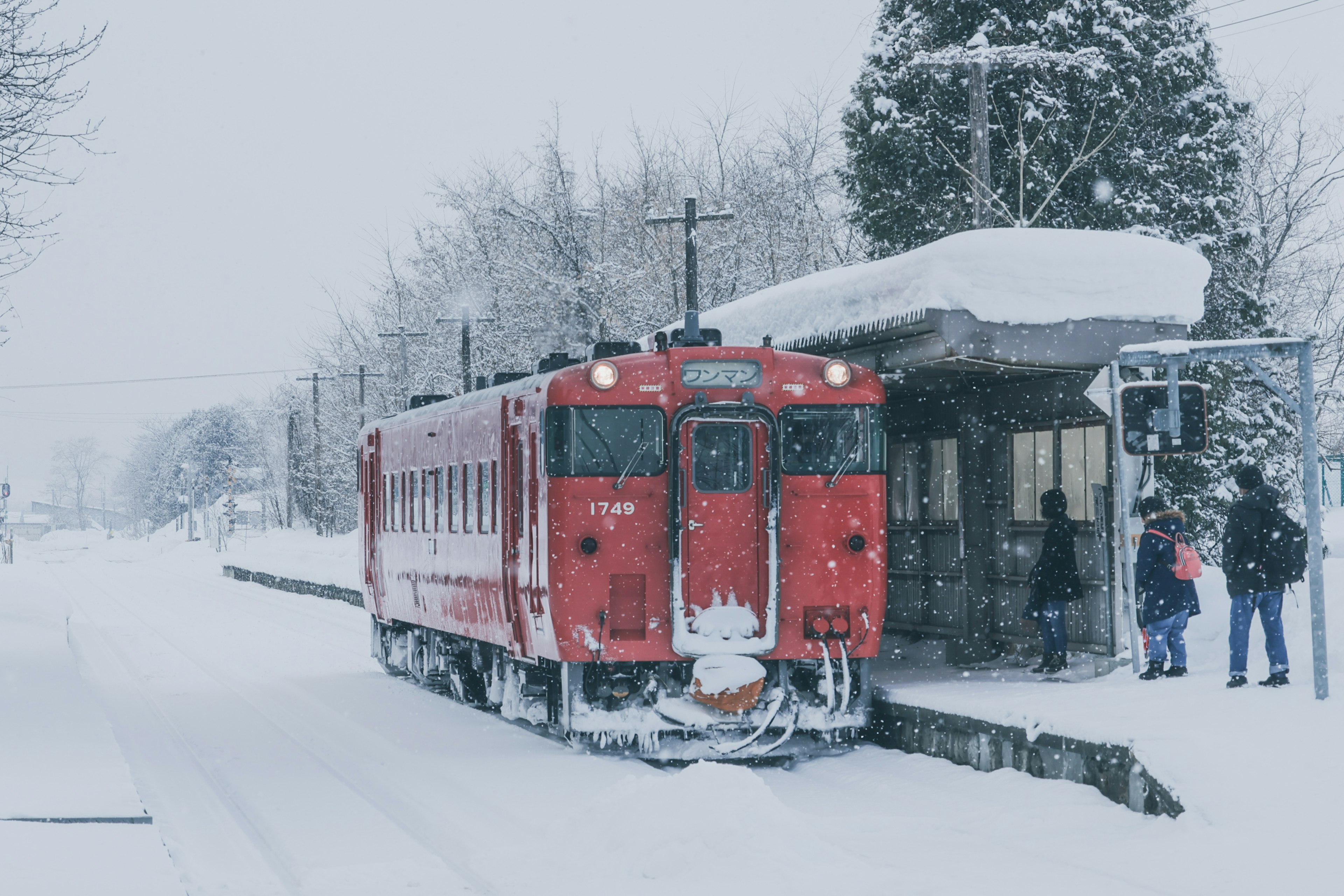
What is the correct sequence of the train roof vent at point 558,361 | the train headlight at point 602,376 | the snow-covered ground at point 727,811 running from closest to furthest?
the snow-covered ground at point 727,811 < the train headlight at point 602,376 < the train roof vent at point 558,361

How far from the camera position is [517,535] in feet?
41.6

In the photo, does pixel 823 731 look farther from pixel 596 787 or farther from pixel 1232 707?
pixel 1232 707

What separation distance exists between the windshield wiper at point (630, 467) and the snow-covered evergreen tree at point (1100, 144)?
56.9 feet

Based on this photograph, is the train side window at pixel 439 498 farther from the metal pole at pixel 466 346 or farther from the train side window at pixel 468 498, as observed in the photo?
the metal pole at pixel 466 346

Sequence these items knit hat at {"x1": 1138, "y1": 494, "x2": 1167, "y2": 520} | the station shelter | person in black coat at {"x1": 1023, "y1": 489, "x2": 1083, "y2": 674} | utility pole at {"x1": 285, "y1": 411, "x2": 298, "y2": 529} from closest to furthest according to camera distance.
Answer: knit hat at {"x1": 1138, "y1": 494, "x2": 1167, "y2": 520} < the station shelter < person in black coat at {"x1": 1023, "y1": 489, "x2": 1083, "y2": 674} < utility pole at {"x1": 285, "y1": 411, "x2": 298, "y2": 529}

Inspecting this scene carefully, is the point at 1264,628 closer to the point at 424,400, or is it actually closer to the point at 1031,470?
the point at 1031,470

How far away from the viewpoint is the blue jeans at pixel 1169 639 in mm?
11820

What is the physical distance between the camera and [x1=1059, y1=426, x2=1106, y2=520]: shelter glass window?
13172 millimetres

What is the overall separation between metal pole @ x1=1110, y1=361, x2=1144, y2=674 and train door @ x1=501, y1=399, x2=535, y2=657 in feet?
14.0

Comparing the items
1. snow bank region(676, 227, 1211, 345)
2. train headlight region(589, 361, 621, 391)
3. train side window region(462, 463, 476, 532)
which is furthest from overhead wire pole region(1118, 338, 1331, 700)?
train side window region(462, 463, 476, 532)

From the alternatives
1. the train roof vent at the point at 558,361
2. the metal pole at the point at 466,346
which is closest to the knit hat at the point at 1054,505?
the train roof vent at the point at 558,361

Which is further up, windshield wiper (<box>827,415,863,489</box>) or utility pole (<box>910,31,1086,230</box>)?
utility pole (<box>910,31,1086,230</box>)

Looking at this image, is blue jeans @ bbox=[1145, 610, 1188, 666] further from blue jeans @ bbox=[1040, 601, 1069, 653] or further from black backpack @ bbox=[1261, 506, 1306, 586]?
blue jeans @ bbox=[1040, 601, 1069, 653]

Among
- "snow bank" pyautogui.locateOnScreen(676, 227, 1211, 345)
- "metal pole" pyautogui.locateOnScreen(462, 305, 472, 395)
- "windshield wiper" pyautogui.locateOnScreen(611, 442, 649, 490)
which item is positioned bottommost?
"windshield wiper" pyautogui.locateOnScreen(611, 442, 649, 490)
